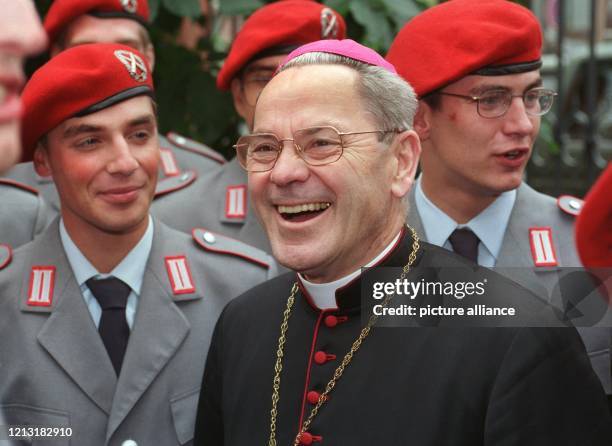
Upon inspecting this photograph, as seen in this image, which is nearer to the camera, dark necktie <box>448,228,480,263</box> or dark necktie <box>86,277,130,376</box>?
dark necktie <box>86,277,130,376</box>

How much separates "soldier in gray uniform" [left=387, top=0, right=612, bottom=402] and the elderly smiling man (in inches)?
33.1

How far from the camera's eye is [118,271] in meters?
3.70

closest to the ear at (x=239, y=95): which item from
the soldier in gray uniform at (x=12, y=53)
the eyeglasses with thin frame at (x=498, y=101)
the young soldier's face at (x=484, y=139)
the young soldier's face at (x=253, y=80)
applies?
the young soldier's face at (x=253, y=80)

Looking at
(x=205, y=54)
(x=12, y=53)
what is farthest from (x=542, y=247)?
(x=205, y=54)

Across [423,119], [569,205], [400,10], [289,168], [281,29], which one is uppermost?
[400,10]

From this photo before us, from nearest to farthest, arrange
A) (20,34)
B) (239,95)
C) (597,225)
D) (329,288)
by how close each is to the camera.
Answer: (20,34)
(597,225)
(329,288)
(239,95)

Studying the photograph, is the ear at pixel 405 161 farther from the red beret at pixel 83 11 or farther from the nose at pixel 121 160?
the red beret at pixel 83 11

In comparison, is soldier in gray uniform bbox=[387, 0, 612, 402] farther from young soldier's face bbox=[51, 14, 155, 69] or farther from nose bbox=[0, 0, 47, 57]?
nose bbox=[0, 0, 47, 57]

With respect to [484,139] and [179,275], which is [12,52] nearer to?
[179,275]

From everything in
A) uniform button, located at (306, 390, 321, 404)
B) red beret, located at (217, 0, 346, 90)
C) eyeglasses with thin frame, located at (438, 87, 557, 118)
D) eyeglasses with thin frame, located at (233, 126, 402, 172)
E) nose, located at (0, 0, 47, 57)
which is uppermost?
red beret, located at (217, 0, 346, 90)

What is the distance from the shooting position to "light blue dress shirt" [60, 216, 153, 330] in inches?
144

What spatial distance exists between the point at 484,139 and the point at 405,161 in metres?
0.91

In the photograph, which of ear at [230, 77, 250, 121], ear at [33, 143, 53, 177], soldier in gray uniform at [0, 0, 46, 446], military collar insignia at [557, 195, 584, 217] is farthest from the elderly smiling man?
ear at [230, 77, 250, 121]

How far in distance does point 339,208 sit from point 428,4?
2.62 metres
